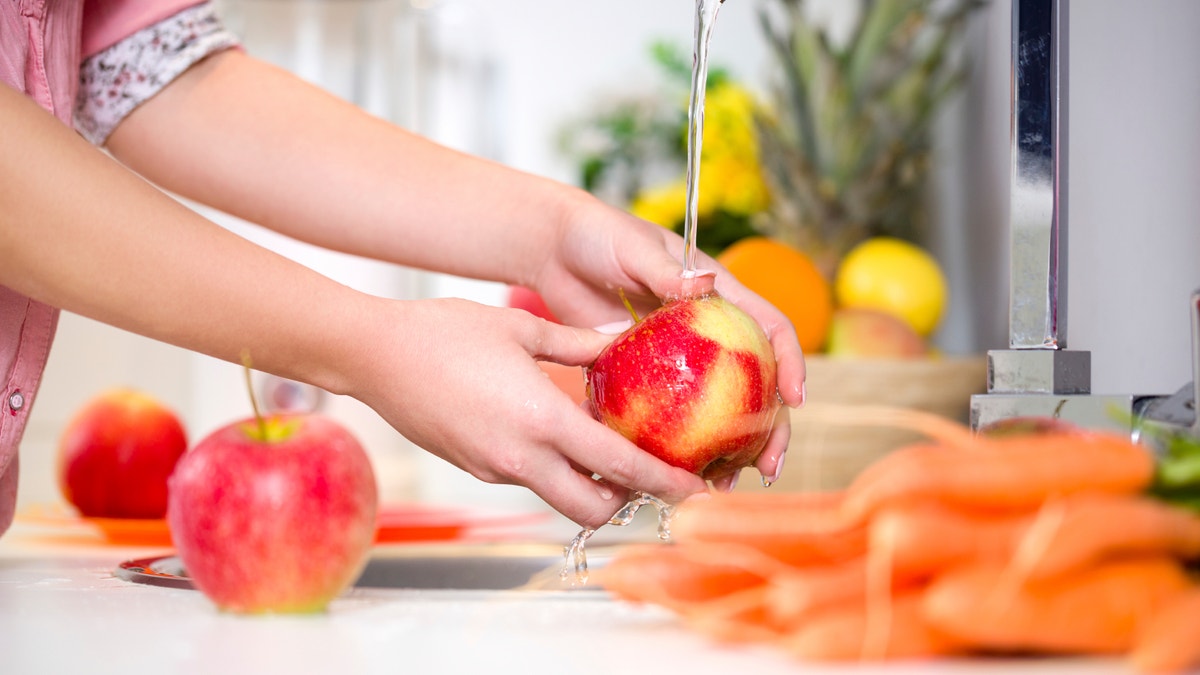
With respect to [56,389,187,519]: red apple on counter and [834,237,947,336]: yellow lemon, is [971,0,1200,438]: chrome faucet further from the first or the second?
[56,389,187,519]: red apple on counter

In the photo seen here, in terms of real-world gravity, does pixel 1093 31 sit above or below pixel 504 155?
below

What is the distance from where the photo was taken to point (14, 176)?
66 cm

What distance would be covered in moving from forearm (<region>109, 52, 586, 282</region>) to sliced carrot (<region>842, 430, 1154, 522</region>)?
611mm

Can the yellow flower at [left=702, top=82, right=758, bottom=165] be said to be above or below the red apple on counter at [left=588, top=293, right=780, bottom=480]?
above

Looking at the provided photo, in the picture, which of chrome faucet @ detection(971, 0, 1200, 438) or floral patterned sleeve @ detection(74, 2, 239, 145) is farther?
floral patterned sleeve @ detection(74, 2, 239, 145)

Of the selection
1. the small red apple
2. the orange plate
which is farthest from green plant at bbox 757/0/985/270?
the small red apple

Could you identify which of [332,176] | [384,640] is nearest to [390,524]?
[332,176]

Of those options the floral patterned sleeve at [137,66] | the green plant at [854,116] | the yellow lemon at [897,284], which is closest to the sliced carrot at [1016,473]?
the floral patterned sleeve at [137,66]

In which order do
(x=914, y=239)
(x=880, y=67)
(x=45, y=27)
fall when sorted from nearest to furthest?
1. (x=45, y=27)
2. (x=880, y=67)
3. (x=914, y=239)

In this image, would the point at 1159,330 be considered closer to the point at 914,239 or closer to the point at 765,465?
the point at 765,465

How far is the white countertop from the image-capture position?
462 mm

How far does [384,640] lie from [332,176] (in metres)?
0.61

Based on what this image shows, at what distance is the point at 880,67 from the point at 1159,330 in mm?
800

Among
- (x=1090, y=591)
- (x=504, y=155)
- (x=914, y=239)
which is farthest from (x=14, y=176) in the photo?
(x=504, y=155)
